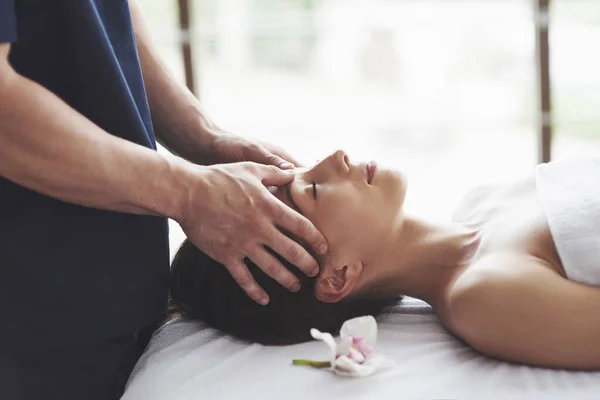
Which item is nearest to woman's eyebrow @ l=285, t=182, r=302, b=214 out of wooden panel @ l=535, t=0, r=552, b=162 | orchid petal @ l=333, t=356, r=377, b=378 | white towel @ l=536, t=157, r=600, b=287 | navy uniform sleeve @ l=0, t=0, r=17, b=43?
orchid petal @ l=333, t=356, r=377, b=378

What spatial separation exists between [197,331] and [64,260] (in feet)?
1.22

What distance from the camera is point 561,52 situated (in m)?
4.12

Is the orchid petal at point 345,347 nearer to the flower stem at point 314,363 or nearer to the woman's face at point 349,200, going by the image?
the flower stem at point 314,363

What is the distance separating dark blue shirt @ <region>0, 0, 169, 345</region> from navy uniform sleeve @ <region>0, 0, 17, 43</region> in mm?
126

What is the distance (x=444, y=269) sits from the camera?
167cm

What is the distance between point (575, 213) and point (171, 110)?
94 centimetres

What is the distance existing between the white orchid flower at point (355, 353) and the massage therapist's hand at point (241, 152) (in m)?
0.48

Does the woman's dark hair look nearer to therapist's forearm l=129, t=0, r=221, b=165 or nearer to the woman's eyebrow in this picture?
the woman's eyebrow

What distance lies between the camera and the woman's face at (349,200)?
1.64 meters

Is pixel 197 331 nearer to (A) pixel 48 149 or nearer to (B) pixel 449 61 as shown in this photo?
(A) pixel 48 149

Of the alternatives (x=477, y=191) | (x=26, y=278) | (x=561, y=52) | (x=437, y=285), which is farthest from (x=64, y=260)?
(x=561, y=52)

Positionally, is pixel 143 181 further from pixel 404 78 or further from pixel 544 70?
pixel 404 78

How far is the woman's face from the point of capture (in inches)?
64.7

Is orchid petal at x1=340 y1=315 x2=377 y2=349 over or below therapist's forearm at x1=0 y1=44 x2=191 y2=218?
below
